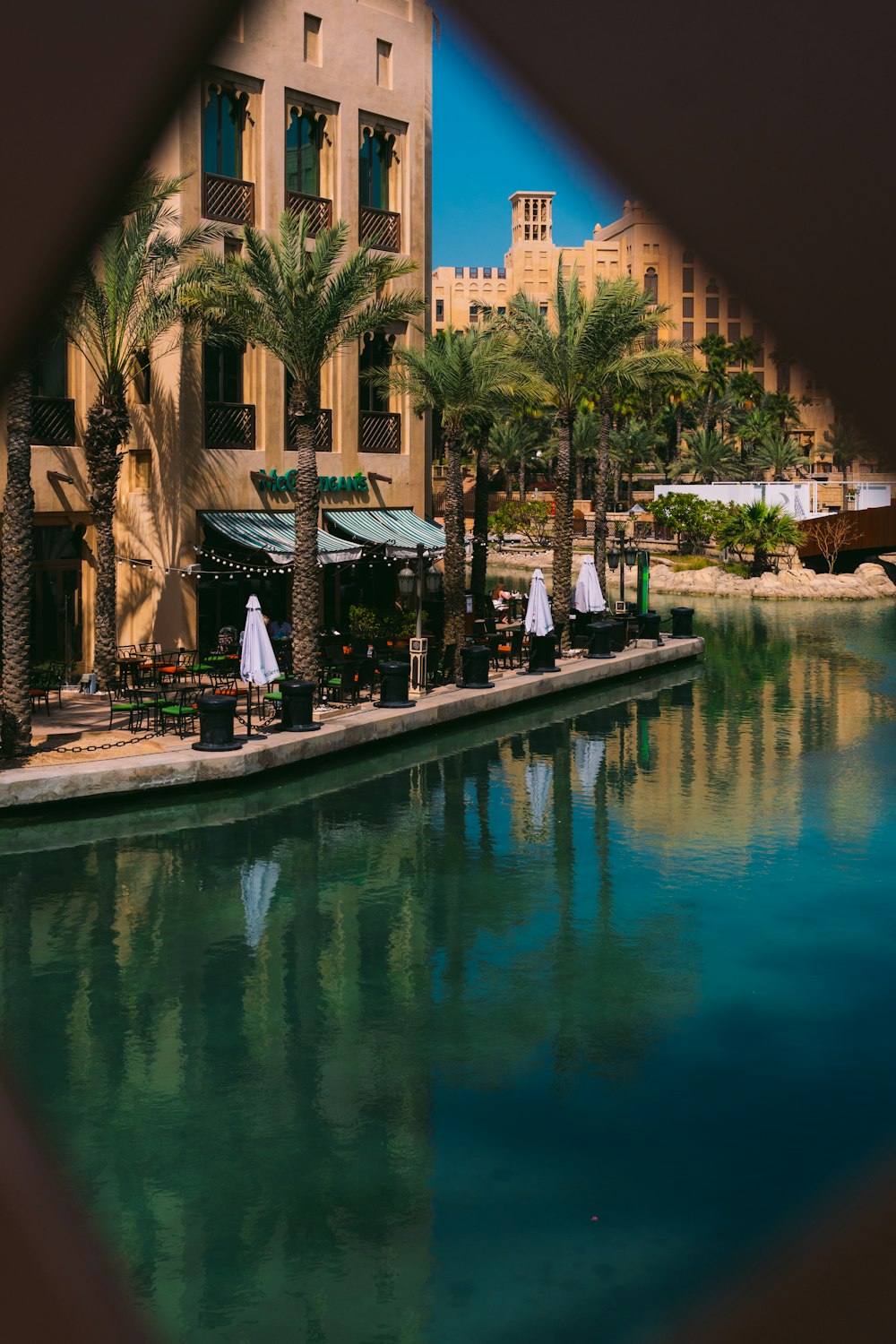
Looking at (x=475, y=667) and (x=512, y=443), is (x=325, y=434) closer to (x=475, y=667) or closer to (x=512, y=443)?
(x=475, y=667)

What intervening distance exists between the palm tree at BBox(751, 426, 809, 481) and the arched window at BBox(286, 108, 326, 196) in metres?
49.3

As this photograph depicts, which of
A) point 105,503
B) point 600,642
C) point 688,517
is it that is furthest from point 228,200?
point 688,517

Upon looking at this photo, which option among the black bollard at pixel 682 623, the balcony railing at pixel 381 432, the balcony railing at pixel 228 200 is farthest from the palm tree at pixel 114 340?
the black bollard at pixel 682 623

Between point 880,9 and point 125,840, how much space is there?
15.8 metres

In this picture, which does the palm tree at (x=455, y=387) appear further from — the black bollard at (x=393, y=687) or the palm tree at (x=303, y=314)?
the palm tree at (x=303, y=314)

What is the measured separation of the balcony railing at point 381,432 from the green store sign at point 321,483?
81 centimetres

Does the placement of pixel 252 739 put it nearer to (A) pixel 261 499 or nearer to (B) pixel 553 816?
(B) pixel 553 816

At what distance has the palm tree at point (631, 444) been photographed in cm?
8031

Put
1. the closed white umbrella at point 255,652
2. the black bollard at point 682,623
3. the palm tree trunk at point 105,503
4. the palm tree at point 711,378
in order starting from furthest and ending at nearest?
the palm tree at point 711,378, the black bollard at point 682,623, the palm tree trunk at point 105,503, the closed white umbrella at point 255,652

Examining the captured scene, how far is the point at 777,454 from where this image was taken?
78312 millimetres

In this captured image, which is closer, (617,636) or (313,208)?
(313,208)

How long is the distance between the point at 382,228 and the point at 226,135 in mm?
5017

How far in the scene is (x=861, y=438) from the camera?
931 millimetres

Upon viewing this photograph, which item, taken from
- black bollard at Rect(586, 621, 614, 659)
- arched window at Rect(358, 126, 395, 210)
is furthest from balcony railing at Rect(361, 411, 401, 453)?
black bollard at Rect(586, 621, 614, 659)
